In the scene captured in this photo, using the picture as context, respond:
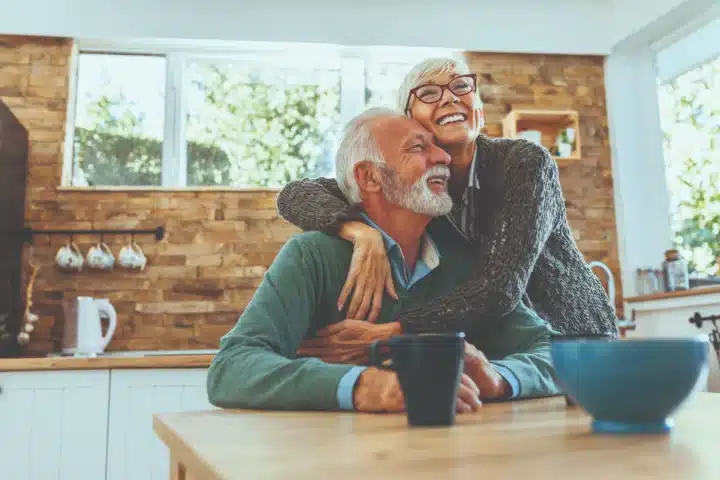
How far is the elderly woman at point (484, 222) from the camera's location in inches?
47.3

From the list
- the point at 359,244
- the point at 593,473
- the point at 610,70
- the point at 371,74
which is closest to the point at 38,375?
the point at 359,244

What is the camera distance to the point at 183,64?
3582 millimetres

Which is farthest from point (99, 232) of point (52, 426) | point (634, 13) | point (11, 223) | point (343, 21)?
point (634, 13)

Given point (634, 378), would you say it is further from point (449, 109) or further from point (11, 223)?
point (11, 223)

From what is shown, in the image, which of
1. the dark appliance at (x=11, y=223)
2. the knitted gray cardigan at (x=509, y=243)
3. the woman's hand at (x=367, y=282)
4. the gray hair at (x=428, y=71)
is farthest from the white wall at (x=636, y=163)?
the dark appliance at (x=11, y=223)

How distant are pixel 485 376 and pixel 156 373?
1.91m

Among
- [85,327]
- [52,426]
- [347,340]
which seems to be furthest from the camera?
[85,327]

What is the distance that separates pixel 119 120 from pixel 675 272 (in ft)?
9.38

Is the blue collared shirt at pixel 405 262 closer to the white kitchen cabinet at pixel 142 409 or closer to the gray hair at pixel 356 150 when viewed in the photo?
the gray hair at pixel 356 150

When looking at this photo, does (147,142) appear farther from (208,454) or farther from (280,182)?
(208,454)

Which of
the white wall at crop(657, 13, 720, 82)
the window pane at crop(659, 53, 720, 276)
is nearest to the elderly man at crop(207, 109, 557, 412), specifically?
the window pane at crop(659, 53, 720, 276)

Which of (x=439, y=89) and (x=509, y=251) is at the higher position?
(x=439, y=89)

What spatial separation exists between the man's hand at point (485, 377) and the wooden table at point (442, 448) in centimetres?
14

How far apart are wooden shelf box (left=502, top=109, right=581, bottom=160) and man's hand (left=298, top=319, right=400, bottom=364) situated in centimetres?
253
